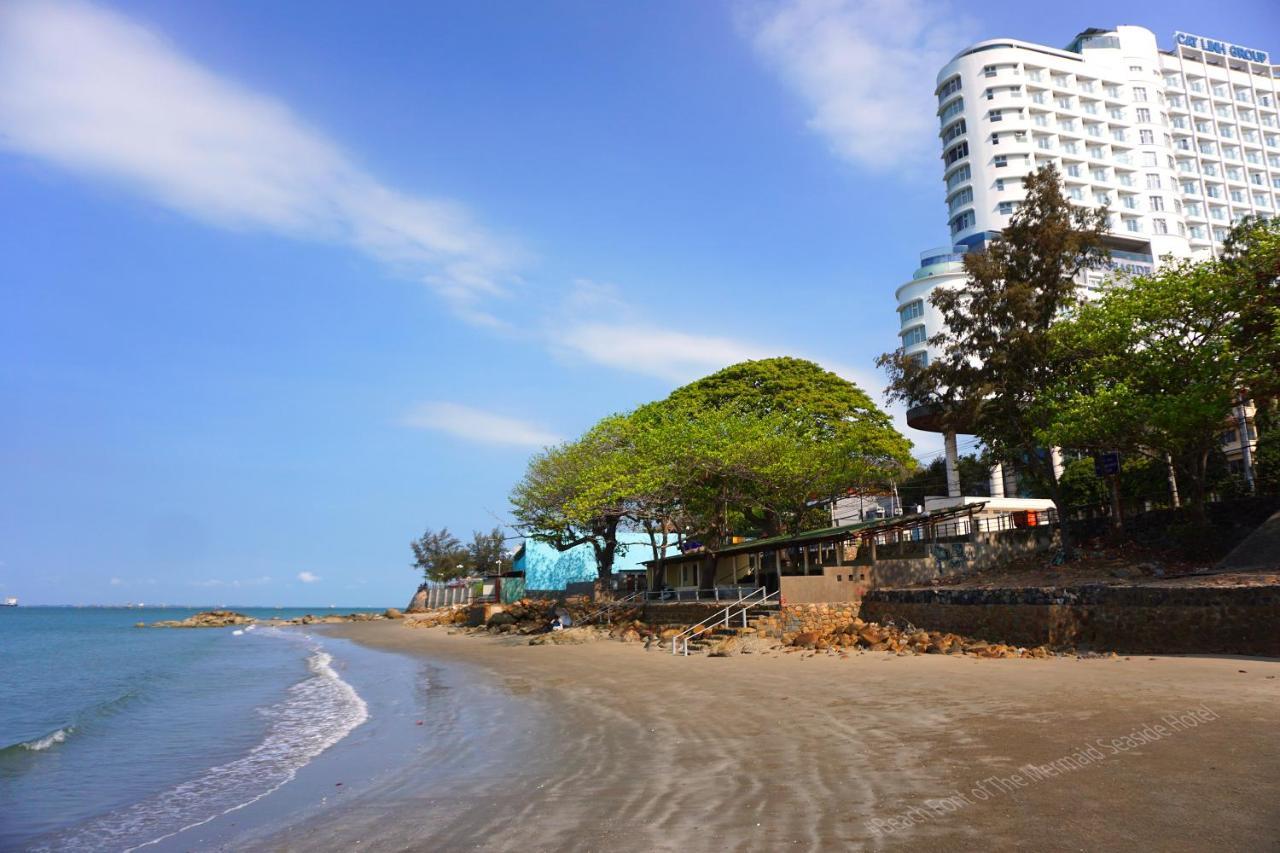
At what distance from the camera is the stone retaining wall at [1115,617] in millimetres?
15500

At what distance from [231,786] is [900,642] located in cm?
1632

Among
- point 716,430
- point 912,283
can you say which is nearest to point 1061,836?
point 716,430

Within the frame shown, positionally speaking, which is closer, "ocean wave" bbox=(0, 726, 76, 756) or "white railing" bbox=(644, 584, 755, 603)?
"ocean wave" bbox=(0, 726, 76, 756)

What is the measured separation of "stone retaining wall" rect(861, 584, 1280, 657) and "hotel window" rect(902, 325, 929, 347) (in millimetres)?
56787

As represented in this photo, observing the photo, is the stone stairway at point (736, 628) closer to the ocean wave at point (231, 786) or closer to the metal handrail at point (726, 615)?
the metal handrail at point (726, 615)

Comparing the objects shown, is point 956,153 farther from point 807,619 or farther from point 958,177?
point 807,619

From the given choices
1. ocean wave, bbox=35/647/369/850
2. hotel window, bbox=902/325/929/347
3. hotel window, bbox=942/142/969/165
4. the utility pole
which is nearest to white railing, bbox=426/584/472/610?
hotel window, bbox=902/325/929/347

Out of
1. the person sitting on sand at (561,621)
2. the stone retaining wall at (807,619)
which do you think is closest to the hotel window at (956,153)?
the person sitting on sand at (561,621)

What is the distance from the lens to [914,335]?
2985 inches

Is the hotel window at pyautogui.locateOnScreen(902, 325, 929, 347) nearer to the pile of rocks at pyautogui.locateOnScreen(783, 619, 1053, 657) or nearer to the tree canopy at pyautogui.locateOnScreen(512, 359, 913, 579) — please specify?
the tree canopy at pyautogui.locateOnScreen(512, 359, 913, 579)

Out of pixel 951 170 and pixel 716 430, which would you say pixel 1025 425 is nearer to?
pixel 716 430

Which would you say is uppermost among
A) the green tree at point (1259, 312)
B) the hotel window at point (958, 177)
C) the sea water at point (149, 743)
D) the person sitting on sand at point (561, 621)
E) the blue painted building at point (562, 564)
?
the hotel window at point (958, 177)

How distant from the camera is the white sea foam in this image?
13.7 metres

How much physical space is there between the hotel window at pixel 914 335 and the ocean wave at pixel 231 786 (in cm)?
6838
